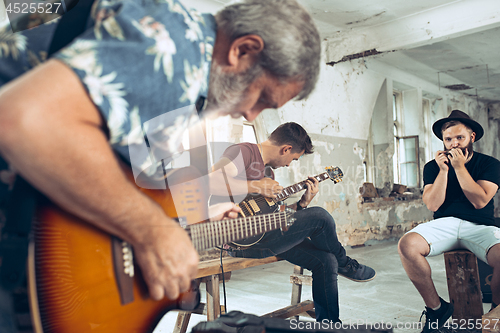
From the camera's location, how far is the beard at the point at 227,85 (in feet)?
2.50

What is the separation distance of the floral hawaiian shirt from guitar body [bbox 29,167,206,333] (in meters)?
0.12

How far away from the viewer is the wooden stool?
89.3 inches

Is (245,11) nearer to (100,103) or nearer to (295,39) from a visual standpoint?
(295,39)

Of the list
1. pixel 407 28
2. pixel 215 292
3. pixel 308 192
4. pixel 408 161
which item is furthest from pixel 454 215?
pixel 408 161

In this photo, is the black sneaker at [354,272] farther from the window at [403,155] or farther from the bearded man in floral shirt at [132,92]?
the window at [403,155]

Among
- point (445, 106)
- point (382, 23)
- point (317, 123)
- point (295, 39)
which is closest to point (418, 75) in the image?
point (445, 106)

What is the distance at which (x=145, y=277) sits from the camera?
0.72m

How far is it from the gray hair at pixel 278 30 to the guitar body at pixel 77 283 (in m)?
0.49

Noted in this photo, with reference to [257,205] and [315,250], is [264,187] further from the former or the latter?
[315,250]

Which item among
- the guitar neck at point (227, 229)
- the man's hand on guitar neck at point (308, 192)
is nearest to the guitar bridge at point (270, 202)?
the man's hand on guitar neck at point (308, 192)

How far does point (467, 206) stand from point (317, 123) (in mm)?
3032

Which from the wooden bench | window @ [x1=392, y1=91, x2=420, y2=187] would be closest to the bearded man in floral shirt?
the wooden bench

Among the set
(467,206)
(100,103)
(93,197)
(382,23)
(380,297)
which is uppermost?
(382,23)

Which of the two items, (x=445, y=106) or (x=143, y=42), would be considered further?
(x=445, y=106)
